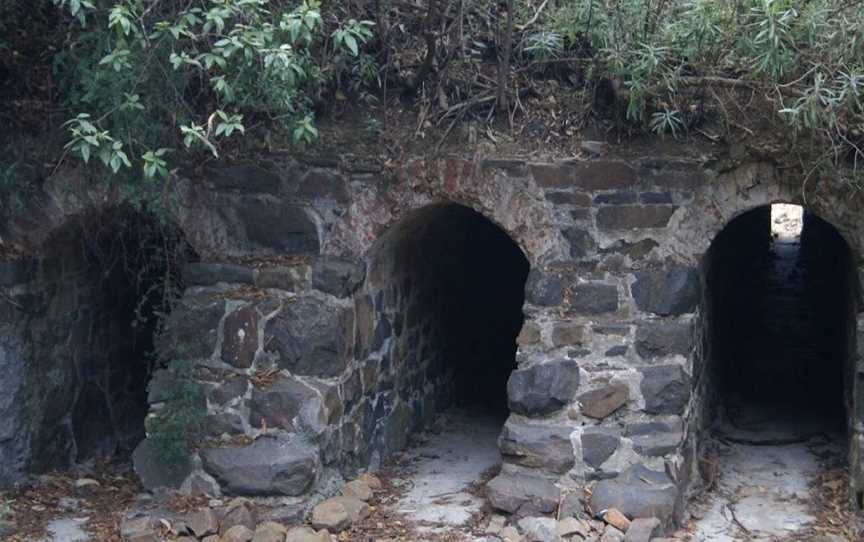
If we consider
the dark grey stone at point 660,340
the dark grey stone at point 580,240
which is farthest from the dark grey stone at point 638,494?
the dark grey stone at point 580,240

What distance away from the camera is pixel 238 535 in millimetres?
5730

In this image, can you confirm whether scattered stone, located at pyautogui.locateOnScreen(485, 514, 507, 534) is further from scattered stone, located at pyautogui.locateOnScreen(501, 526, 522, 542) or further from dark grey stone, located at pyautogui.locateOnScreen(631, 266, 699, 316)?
dark grey stone, located at pyautogui.locateOnScreen(631, 266, 699, 316)

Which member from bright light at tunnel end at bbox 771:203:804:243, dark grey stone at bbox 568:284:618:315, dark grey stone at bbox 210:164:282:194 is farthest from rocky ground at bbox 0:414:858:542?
bright light at tunnel end at bbox 771:203:804:243

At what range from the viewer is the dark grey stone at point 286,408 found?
6.12m

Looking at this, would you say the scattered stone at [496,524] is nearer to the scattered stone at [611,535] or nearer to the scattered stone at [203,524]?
the scattered stone at [611,535]

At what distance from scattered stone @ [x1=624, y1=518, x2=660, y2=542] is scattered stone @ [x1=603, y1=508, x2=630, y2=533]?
0.11 ft

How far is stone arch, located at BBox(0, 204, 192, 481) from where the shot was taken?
254 inches

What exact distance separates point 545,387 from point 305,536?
55.2 inches

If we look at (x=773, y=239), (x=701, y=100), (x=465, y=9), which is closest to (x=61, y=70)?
(x=465, y=9)

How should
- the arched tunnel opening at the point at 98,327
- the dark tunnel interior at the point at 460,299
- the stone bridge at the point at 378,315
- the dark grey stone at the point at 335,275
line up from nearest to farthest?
the stone bridge at the point at 378,315 → the dark grey stone at the point at 335,275 → the arched tunnel opening at the point at 98,327 → the dark tunnel interior at the point at 460,299

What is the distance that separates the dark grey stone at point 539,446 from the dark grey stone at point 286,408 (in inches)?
38.3

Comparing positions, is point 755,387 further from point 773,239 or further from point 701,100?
point 773,239

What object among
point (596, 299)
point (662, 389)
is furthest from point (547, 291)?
point (662, 389)

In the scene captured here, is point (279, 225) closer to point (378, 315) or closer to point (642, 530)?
point (378, 315)
